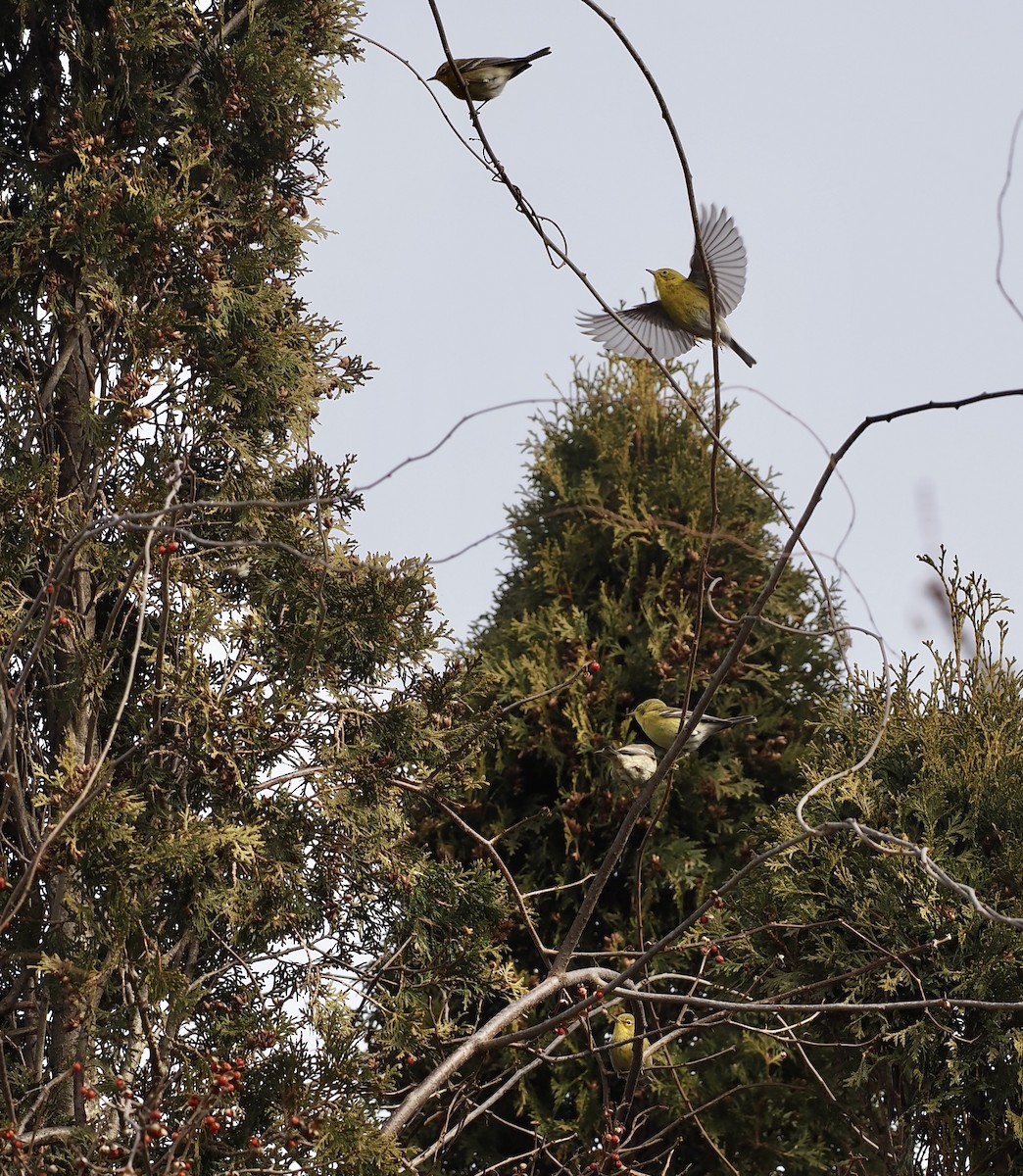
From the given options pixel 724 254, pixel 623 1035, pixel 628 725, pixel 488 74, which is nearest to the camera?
pixel 488 74

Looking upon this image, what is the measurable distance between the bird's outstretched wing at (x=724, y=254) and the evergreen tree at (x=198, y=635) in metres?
1.43

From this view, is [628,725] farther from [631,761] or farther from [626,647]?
[631,761]

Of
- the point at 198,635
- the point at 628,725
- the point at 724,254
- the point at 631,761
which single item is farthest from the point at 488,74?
the point at 628,725

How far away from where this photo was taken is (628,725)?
634cm

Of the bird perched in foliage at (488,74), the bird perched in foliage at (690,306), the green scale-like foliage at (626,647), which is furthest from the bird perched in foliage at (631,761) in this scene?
the bird perched in foliage at (488,74)

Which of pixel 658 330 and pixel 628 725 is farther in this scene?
pixel 628 725

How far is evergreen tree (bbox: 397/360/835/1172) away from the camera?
5992 millimetres

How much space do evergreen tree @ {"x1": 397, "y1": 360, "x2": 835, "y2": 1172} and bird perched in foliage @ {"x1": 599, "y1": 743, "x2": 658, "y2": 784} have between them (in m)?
0.91

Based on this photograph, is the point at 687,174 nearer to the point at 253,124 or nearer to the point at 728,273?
the point at 728,273

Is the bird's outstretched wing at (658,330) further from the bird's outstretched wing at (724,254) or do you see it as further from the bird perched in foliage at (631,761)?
the bird perched in foliage at (631,761)

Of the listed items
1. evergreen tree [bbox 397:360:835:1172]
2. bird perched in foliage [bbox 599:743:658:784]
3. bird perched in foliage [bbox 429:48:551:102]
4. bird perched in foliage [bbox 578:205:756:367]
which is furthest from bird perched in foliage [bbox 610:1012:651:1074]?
bird perched in foliage [bbox 429:48:551:102]

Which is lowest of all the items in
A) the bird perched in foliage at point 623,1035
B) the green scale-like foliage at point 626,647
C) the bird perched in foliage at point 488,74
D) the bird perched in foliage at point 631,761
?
the bird perched in foliage at point 623,1035

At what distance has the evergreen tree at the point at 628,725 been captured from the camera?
599 cm

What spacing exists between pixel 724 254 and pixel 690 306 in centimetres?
35
